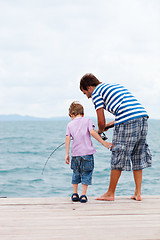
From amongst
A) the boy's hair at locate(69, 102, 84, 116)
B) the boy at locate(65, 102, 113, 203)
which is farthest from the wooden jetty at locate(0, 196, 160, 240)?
the boy's hair at locate(69, 102, 84, 116)

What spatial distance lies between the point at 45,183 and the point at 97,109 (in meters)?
7.60

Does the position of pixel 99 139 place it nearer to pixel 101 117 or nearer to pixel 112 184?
pixel 101 117

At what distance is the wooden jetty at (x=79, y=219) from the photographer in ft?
7.54

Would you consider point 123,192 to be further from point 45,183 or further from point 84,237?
point 84,237

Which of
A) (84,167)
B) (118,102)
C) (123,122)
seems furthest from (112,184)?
(118,102)

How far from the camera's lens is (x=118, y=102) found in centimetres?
307

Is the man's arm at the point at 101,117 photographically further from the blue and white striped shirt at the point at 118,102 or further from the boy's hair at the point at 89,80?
the boy's hair at the point at 89,80

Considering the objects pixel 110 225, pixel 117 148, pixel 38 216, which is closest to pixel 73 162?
pixel 117 148

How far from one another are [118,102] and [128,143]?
0.40m

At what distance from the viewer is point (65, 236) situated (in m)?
2.26

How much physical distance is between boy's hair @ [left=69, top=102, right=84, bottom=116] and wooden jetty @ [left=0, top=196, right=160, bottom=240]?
2.91 feet

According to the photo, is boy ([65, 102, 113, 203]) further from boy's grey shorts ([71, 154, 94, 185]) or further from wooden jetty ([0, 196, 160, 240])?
wooden jetty ([0, 196, 160, 240])

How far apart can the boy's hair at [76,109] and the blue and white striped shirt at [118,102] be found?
0.27 m

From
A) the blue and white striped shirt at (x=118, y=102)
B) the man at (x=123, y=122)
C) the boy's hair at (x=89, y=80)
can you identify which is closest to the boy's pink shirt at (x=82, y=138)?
the man at (x=123, y=122)
